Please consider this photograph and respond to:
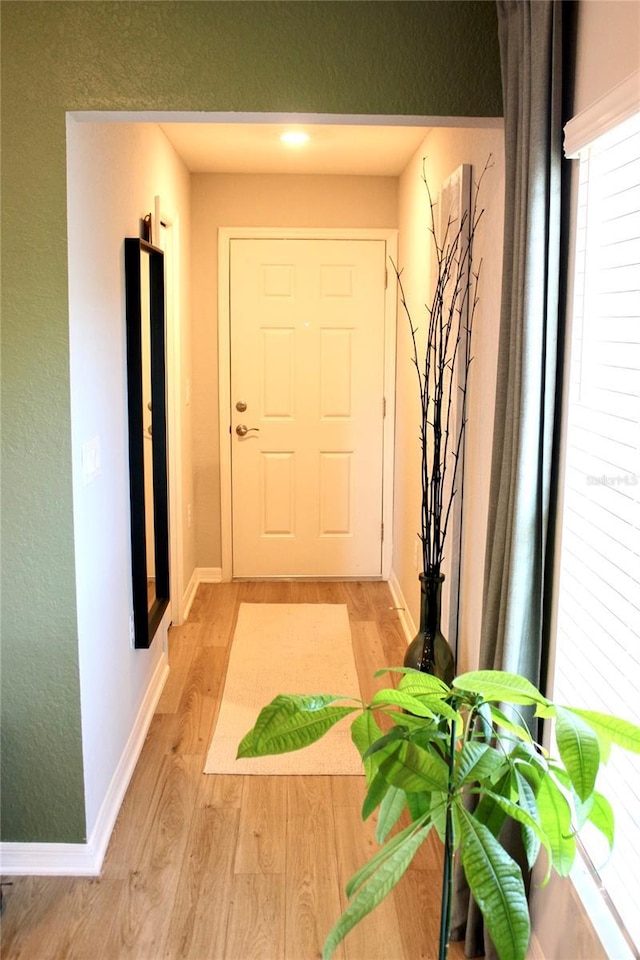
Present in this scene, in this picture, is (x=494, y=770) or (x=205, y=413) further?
(x=205, y=413)

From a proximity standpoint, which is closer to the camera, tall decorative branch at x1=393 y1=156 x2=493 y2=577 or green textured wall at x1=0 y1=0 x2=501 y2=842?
green textured wall at x1=0 y1=0 x2=501 y2=842

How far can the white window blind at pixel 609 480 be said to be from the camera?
65.6 inches

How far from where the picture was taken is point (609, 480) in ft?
5.80

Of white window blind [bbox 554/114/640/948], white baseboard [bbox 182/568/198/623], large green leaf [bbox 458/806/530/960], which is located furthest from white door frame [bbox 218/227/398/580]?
large green leaf [bbox 458/806/530/960]

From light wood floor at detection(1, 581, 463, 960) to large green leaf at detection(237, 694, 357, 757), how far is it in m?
1.22

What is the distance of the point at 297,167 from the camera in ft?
15.8

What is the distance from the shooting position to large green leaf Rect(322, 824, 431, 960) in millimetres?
1205

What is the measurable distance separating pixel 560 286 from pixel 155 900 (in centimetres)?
192

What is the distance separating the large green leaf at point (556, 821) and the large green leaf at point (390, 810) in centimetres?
21

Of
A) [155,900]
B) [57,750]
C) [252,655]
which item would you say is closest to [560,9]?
[57,750]

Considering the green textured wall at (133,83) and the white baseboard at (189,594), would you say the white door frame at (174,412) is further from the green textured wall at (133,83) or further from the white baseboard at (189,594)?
the green textured wall at (133,83)

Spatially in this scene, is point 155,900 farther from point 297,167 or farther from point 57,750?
point 297,167

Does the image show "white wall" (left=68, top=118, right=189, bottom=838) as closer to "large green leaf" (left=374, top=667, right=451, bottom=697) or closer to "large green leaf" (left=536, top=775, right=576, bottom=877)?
"large green leaf" (left=374, top=667, right=451, bottom=697)

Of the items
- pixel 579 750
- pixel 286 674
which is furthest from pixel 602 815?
pixel 286 674
